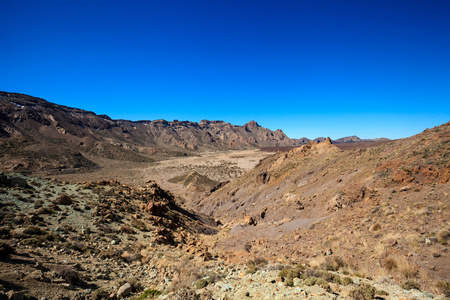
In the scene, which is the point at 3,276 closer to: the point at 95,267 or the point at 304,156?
the point at 95,267

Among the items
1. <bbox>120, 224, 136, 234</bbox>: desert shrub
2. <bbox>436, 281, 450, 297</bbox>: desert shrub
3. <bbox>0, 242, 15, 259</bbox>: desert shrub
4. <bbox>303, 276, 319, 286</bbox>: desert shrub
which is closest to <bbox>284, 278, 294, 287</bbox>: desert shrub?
<bbox>303, 276, 319, 286</bbox>: desert shrub

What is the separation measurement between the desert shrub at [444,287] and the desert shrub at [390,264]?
4.59 ft

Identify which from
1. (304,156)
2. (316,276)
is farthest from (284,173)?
(316,276)

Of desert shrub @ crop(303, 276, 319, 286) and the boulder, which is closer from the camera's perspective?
desert shrub @ crop(303, 276, 319, 286)

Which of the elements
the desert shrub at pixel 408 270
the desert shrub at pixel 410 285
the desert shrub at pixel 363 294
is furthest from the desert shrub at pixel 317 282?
the desert shrub at pixel 408 270

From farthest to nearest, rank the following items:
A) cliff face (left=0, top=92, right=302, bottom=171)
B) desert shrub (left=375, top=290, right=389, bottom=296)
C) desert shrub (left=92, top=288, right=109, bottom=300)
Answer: cliff face (left=0, top=92, right=302, bottom=171) < desert shrub (left=92, top=288, right=109, bottom=300) < desert shrub (left=375, top=290, right=389, bottom=296)

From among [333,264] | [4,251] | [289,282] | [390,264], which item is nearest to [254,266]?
[289,282]

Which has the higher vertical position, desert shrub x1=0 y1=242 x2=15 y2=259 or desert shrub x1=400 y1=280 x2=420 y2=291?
desert shrub x1=0 y1=242 x2=15 y2=259

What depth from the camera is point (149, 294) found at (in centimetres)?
712

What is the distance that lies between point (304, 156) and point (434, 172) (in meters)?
17.7

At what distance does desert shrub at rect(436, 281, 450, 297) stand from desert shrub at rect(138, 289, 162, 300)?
8488mm

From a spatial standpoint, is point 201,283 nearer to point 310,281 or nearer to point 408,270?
point 310,281

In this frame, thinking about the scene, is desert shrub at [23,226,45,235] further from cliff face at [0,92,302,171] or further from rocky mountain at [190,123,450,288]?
cliff face at [0,92,302,171]

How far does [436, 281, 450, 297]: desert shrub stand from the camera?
5.26 meters
